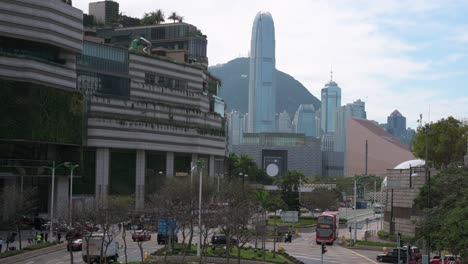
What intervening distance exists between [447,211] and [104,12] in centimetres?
10370

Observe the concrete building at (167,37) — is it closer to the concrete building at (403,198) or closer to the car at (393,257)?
the concrete building at (403,198)

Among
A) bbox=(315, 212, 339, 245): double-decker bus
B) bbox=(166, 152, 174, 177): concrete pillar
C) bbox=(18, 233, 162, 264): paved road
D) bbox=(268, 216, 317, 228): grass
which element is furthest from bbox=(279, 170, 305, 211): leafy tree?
bbox=(18, 233, 162, 264): paved road

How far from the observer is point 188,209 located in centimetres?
6353

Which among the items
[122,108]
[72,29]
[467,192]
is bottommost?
[467,192]

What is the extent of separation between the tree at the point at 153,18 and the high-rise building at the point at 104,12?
5.69 meters

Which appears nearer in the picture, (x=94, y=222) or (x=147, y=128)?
(x=94, y=222)

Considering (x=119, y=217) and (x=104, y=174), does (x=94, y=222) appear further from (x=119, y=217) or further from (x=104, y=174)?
(x=104, y=174)

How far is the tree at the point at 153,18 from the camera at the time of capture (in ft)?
489

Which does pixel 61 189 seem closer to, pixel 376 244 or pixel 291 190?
pixel 376 244

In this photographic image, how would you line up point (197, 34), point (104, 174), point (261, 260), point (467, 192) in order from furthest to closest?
point (197, 34) → point (104, 174) → point (261, 260) → point (467, 192)

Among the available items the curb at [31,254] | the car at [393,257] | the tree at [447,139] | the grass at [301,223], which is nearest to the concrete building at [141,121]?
the grass at [301,223]

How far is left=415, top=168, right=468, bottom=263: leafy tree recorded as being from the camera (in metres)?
46.7

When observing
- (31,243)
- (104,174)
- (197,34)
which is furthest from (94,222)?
(197,34)

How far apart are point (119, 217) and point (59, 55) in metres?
43.4
